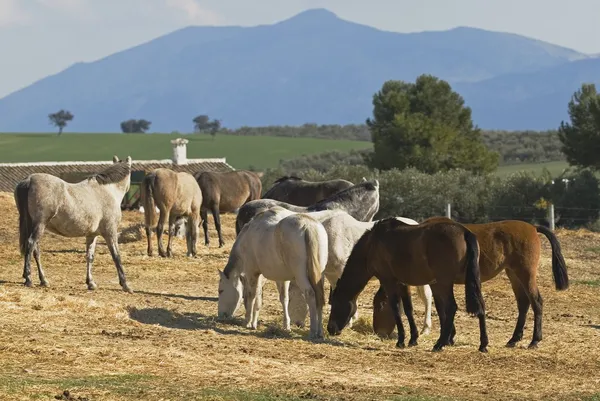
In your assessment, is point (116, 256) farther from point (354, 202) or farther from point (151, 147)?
point (151, 147)

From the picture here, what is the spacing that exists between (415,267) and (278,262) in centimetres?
176

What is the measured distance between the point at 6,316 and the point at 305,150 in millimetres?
97372

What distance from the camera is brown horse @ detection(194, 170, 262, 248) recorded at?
26.2 meters

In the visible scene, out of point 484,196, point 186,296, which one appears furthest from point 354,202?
point 484,196

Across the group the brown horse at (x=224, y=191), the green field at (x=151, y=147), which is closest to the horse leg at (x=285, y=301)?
the brown horse at (x=224, y=191)

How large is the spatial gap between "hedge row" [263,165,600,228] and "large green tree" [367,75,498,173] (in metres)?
9.53

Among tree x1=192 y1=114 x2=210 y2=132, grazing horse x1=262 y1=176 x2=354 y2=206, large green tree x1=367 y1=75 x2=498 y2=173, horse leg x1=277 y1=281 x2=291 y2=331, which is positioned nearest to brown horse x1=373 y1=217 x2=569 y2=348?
horse leg x1=277 y1=281 x2=291 y2=331

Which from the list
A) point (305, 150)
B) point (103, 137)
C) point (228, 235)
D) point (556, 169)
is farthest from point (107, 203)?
point (103, 137)

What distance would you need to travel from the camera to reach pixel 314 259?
13.3 m

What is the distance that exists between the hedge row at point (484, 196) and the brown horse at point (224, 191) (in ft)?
36.8

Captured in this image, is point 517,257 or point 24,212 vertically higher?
point 24,212

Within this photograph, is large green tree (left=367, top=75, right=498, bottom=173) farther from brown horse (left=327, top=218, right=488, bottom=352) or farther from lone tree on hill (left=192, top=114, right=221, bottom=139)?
lone tree on hill (left=192, top=114, right=221, bottom=139)

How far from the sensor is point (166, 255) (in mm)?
22594

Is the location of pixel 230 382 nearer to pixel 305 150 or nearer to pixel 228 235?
pixel 228 235
